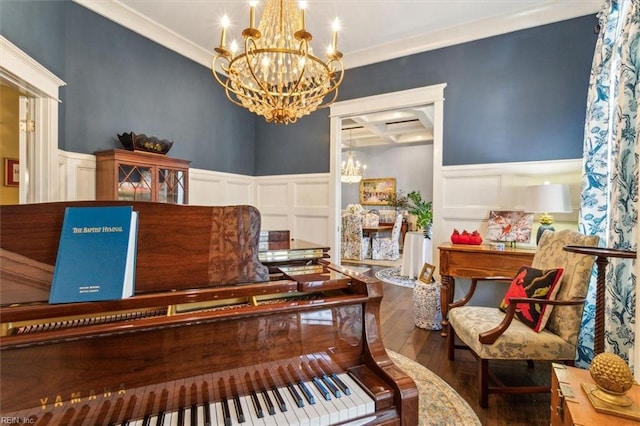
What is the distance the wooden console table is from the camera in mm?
2510

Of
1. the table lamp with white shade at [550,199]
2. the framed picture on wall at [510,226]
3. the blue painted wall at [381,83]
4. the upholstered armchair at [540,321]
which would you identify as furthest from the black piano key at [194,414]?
the framed picture on wall at [510,226]

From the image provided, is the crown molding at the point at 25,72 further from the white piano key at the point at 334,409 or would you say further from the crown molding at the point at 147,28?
the white piano key at the point at 334,409

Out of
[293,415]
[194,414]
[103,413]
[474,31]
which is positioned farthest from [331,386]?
[474,31]

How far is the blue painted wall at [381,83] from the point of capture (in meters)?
2.70

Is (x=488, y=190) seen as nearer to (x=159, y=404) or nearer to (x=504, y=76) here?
(x=504, y=76)

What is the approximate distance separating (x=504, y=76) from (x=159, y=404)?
3.85 m

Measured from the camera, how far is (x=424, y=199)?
8.33m

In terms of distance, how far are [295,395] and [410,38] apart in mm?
3869

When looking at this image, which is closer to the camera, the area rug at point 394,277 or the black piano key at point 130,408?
the black piano key at point 130,408

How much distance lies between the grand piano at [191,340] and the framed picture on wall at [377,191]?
8.01 meters

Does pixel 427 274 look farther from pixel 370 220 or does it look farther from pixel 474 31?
pixel 370 220

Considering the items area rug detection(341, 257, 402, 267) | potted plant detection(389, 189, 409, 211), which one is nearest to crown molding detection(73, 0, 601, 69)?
area rug detection(341, 257, 402, 267)

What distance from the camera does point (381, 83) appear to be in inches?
148

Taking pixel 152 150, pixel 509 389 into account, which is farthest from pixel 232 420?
pixel 152 150
